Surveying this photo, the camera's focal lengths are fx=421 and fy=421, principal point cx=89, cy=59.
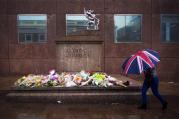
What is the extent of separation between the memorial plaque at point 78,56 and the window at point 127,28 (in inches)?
271

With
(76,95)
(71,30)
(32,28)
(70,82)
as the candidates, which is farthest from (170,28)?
(76,95)

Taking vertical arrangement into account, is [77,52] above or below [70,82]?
above

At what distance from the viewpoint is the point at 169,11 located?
2452 centimetres

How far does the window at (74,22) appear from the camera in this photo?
24.2m

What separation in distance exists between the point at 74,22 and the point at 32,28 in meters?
2.46

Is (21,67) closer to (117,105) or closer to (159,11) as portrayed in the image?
(159,11)

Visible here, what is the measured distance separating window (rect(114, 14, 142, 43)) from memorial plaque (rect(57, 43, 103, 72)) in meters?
6.89

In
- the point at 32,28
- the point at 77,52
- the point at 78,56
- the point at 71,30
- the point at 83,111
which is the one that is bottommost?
the point at 83,111

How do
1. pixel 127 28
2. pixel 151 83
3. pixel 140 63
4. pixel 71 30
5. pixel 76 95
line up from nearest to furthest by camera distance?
pixel 140 63, pixel 151 83, pixel 76 95, pixel 71 30, pixel 127 28

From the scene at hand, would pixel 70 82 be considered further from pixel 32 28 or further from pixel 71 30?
pixel 32 28

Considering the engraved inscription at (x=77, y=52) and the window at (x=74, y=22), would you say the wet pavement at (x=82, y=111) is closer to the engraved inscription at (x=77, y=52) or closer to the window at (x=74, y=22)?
the engraved inscription at (x=77, y=52)

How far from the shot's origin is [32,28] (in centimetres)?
2441

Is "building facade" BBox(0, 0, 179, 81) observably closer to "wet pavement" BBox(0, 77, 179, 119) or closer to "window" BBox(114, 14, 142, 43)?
"window" BBox(114, 14, 142, 43)

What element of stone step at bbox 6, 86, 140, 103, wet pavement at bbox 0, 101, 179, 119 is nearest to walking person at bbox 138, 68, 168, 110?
wet pavement at bbox 0, 101, 179, 119
